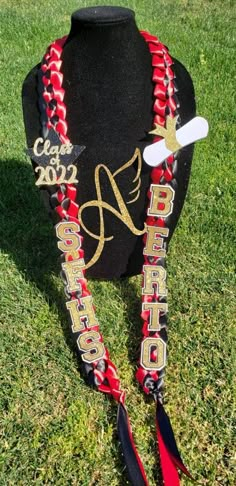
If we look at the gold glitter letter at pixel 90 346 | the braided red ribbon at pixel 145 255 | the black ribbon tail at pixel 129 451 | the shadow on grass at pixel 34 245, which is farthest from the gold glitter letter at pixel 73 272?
the black ribbon tail at pixel 129 451

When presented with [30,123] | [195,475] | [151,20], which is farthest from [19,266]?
[151,20]

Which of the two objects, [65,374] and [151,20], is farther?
[151,20]

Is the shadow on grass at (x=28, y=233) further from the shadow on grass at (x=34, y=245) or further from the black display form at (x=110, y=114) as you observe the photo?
the black display form at (x=110, y=114)

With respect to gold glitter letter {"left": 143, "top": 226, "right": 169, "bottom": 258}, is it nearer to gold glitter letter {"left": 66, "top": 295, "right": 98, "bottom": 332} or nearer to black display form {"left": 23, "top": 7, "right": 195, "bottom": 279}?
black display form {"left": 23, "top": 7, "right": 195, "bottom": 279}

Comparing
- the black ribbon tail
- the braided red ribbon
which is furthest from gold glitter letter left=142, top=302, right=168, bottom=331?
the black ribbon tail

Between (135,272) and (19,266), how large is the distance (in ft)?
1.98

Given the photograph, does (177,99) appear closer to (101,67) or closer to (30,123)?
(101,67)

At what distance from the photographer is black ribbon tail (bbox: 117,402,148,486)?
1.58 meters

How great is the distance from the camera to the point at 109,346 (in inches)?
79.9

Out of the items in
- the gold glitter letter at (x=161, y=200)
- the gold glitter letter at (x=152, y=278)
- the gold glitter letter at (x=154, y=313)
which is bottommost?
the gold glitter letter at (x=154, y=313)

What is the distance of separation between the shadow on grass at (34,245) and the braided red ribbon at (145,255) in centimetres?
8

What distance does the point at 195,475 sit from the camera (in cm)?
166

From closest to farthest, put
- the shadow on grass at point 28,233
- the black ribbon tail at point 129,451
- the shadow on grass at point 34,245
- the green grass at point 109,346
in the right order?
the black ribbon tail at point 129,451 < the green grass at point 109,346 < the shadow on grass at point 34,245 < the shadow on grass at point 28,233

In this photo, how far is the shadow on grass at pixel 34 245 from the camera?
6.86 feet
